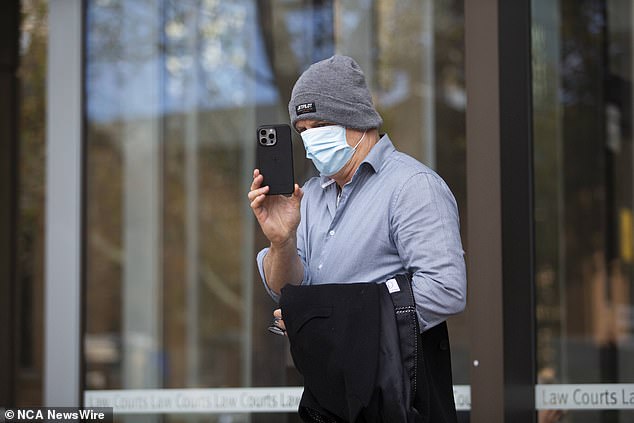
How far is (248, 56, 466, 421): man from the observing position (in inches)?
81.7

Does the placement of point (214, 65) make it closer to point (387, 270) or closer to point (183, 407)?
point (183, 407)

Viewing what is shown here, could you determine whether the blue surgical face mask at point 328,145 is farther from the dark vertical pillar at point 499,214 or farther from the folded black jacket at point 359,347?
the dark vertical pillar at point 499,214

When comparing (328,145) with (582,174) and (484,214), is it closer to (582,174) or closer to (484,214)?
(484,214)

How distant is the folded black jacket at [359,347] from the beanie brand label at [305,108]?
0.44m

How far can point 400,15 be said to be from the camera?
17.4ft

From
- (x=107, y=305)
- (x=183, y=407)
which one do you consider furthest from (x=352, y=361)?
(x=107, y=305)

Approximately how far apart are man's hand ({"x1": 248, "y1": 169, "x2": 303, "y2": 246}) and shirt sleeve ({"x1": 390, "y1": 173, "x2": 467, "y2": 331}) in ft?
0.80

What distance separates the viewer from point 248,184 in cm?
561

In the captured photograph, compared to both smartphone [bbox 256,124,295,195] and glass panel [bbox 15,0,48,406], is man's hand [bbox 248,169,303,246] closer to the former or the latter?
smartphone [bbox 256,124,295,195]

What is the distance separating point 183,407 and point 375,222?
2062 mm

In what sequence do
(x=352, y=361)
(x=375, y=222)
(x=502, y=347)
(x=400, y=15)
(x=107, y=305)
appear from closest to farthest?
(x=352, y=361) < (x=375, y=222) < (x=502, y=347) < (x=400, y=15) < (x=107, y=305)

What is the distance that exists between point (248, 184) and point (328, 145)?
11.2 ft

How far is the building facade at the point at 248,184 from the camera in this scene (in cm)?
323

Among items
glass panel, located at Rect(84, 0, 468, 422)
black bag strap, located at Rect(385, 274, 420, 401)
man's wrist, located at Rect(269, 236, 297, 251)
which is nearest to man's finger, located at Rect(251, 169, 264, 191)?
man's wrist, located at Rect(269, 236, 297, 251)
